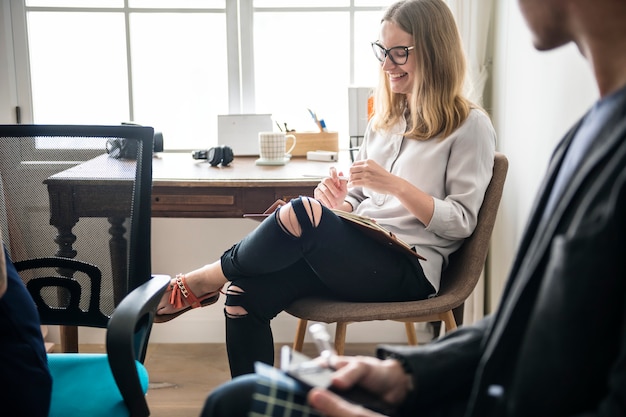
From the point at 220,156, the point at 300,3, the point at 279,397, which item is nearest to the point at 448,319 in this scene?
the point at 220,156

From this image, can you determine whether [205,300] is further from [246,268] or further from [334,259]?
[334,259]

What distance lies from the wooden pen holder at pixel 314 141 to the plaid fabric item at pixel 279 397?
5.57 ft

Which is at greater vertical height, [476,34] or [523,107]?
[476,34]

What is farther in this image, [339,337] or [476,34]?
[476,34]

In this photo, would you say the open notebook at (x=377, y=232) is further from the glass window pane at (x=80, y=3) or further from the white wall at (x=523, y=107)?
the glass window pane at (x=80, y=3)

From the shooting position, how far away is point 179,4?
2.61 metres

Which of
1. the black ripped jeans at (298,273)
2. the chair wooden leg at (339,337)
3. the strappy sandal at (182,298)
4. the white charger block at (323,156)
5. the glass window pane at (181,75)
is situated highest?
the glass window pane at (181,75)

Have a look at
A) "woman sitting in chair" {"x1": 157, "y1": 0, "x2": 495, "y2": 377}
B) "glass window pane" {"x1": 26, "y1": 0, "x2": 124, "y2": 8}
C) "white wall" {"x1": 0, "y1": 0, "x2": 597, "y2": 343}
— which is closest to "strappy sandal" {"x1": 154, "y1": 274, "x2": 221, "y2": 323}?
"woman sitting in chair" {"x1": 157, "y1": 0, "x2": 495, "y2": 377}

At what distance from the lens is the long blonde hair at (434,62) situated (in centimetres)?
184

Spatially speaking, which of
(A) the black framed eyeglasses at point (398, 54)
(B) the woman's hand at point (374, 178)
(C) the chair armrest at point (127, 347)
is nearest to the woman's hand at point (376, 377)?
(C) the chair armrest at point (127, 347)

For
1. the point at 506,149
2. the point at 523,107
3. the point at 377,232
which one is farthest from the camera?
the point at 506,149

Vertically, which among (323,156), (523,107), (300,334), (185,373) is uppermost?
(523,107)

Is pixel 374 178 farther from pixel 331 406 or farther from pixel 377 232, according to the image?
pixel 331 406

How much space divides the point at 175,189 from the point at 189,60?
2.49 feet
